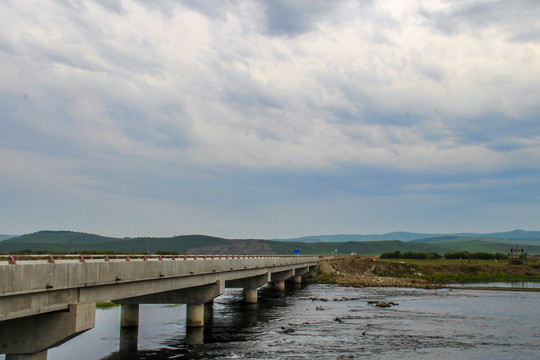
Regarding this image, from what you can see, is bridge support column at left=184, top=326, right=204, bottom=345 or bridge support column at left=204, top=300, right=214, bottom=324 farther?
bridge support column at left=204, top=300, right=214, bottom=324

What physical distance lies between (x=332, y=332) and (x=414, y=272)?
83459 millimetres

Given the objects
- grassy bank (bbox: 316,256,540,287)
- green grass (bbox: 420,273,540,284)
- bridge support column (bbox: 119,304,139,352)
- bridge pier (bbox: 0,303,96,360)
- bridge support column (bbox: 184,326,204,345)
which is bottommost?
green grass (bbox: 420,273,540,284)

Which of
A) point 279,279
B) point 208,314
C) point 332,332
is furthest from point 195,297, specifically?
point 279,279

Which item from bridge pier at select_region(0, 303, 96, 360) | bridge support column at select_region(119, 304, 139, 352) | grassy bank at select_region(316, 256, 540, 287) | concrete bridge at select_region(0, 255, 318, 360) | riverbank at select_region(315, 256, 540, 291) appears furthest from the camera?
grassy bank at select_region(316, 256, 540, 287)

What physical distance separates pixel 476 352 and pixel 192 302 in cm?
2322

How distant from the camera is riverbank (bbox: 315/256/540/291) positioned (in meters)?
108

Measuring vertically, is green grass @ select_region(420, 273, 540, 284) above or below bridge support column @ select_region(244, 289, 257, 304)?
below

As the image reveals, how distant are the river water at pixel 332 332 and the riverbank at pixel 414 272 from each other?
138ft

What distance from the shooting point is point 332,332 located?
40.3 meters

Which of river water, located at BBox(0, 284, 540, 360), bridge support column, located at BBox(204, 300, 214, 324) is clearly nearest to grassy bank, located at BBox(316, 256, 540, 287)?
river water, located at BBox(0, 284, 540, 360)

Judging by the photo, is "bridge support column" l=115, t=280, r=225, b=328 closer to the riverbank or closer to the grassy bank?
the riverbank

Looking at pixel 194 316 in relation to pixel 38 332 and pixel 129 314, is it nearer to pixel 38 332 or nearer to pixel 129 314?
pixel 129 314

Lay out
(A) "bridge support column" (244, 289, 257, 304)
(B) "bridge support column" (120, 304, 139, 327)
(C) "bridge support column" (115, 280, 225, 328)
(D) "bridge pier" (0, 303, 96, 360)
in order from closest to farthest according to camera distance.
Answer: (D) "bridge pier" (0, 303, 96, 360)
(B) "bridge support column" (120, 304, 139, 327)
(C) "bridge support column" (115, 280, 225, 328)
(A) "bridge support column" (244, 289, 257, 304)

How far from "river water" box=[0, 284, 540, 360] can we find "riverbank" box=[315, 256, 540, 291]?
138ft
